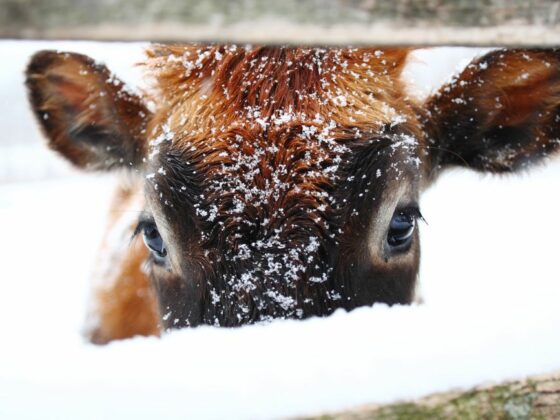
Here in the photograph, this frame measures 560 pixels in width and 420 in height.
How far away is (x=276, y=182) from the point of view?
2129mm

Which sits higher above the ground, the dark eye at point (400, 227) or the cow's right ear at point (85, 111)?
the cow's right ear at point (85, 111)

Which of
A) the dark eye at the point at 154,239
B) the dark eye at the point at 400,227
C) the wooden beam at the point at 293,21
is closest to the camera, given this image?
the wooden beam at the point at 293,21

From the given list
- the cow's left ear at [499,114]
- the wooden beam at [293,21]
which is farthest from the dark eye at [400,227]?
the wooden beam at [293,21]

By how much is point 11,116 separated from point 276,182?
22.1 feet

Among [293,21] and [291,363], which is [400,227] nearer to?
[291,363]

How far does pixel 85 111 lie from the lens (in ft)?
9.30

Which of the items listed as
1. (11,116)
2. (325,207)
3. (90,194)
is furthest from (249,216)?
(11,116)

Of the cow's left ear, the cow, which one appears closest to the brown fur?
the cow

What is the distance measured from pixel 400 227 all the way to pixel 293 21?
1458 millimetres

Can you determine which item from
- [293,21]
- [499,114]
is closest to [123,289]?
[499,114]

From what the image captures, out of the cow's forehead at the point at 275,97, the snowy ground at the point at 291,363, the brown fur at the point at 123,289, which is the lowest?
the snowy ground at the point at 291,363

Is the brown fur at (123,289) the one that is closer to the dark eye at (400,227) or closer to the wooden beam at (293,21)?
the dark eye at (400,227)

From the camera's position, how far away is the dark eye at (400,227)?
242 centimetres

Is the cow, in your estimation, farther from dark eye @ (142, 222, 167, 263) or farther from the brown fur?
the brown fur
